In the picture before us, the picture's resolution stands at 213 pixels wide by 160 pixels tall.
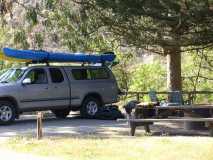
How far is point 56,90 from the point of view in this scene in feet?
68.1

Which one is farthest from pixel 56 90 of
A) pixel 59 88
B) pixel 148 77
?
pixel 148 77

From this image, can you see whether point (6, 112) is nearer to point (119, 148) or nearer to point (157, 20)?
point (157, 20)

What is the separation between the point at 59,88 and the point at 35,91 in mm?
1074

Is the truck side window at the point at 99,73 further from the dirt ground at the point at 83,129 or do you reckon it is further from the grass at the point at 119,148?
the grass at the point at 119,148

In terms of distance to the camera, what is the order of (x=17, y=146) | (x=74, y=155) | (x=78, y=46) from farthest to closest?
(x=78, y=46) → (x=17, y=146) → (x=74, y=155)

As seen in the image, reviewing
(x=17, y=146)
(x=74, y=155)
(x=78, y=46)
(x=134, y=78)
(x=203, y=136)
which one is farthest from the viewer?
(x=134, y=78)

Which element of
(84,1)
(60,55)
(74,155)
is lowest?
(74,155)

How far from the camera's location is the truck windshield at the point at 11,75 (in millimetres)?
19641

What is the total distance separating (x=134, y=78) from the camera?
34250 mm

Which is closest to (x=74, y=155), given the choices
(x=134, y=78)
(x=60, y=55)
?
(x=60, y=55)

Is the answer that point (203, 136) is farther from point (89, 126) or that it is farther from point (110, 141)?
point (89, 126)

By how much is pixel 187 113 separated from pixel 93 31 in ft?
15.1

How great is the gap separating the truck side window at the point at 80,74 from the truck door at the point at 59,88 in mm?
518

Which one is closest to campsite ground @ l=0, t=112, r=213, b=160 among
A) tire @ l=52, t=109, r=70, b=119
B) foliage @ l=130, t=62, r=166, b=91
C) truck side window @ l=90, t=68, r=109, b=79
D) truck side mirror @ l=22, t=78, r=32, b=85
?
truck side mirror @ l=22, t=78, r=32, b=85
